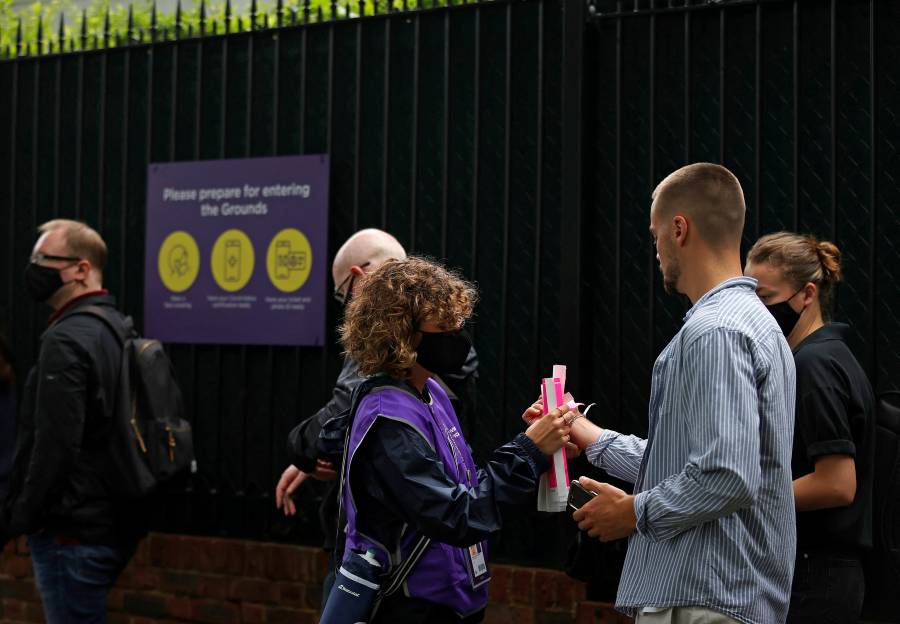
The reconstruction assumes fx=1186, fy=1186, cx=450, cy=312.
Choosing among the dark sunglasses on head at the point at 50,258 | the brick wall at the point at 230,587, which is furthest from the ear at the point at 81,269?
the brick wall at the point at 230,587

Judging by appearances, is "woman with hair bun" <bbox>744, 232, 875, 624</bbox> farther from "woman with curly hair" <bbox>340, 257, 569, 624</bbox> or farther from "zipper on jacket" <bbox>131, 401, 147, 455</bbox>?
"zipper on jacket" <bbox>131, 401, 147, 455</bbox>

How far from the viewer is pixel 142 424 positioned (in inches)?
201

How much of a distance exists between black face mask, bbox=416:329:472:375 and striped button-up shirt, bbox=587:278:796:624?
0.60 meters

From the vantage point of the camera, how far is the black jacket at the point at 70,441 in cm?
469

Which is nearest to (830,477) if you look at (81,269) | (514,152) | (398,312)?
(398,312)

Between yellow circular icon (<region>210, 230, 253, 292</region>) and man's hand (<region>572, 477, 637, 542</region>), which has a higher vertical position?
yellow circular icon (<region>210, 230, 253, 292</region>)

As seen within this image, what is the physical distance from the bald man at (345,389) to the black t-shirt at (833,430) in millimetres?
1121

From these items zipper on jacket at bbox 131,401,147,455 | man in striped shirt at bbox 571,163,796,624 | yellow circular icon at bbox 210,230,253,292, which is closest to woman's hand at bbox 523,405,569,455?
man in striped shirt at bbox 571,163,796,624

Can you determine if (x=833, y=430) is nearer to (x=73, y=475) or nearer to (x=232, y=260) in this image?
(x=73, y=475)

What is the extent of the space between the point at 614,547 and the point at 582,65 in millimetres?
2152

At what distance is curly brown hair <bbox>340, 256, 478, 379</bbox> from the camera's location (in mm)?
3215

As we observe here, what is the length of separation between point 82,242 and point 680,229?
3104 millimetres

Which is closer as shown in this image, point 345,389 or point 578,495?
point 578,495

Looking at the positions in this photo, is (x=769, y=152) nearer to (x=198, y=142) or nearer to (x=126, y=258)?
(x=198, y=142)
